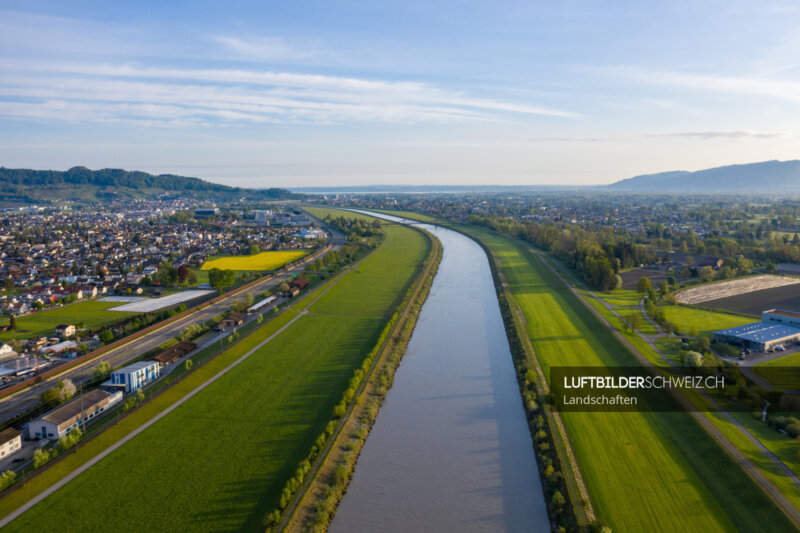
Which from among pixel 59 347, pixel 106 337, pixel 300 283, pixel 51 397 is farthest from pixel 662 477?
pixel 300 283

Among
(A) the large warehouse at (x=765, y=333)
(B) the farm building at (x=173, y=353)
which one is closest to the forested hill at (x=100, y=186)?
(B) the farm building at (x=173, y=353)

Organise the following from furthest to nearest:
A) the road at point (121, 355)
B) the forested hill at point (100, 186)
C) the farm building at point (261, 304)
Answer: the forested hill at point (100, 186), the farm building at point (261, 304), the road at point (121, 355)

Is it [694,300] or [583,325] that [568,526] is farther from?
[694,300]

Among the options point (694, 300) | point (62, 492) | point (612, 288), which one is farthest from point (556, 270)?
point (62, 492)

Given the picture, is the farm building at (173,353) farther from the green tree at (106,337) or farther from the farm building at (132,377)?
the green tree at (106,337)

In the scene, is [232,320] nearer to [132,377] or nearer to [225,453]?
[132,377]

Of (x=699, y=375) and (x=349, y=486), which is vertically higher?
(x=699, y=375)
